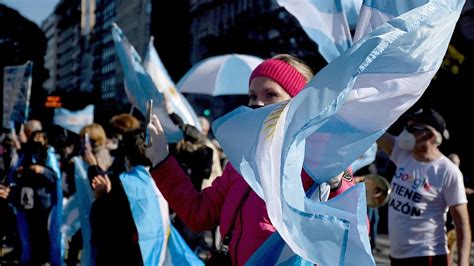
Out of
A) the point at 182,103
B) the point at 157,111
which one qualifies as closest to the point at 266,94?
the point at 157,111

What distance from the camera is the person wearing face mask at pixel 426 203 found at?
4695mm

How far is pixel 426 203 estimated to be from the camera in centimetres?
475

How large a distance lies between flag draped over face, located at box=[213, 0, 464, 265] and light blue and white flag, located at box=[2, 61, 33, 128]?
286 inches

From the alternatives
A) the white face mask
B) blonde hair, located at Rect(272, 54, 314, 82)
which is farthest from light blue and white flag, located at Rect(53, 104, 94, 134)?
blonde hair, located at Rect(272, 54, 314, 82)

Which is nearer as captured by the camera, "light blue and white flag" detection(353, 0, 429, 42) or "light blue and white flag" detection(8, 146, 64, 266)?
"light blue and white flag" detection(353, 0, 429, 42)

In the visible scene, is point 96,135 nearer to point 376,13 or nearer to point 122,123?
point 122,123

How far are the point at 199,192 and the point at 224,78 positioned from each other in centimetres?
881

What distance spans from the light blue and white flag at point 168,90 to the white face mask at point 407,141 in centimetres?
339

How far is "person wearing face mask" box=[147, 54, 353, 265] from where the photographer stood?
2539 millimetres

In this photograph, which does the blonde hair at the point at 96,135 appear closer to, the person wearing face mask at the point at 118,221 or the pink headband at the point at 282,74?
the person wearing face mask at the point at 118,221

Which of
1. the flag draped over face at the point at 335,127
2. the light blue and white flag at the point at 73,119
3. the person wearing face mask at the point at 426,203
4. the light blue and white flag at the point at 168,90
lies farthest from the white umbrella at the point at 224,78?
the flag draped over face at the point at 335,127

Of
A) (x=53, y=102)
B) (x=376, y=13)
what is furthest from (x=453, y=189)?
(x=53, y=102)

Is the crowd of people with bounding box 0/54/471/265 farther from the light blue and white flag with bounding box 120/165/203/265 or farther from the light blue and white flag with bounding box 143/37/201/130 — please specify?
the light blue and white flag with bounding box 143/37/201/130

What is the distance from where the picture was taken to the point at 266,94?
8.71 ft
